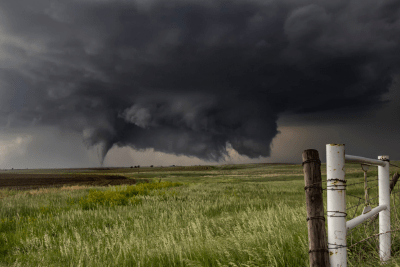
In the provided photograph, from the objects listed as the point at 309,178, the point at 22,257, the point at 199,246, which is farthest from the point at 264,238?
the point at 22,257

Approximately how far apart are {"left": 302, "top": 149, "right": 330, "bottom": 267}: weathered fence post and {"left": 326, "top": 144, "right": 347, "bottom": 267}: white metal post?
0.12 metres

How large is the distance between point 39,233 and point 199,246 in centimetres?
632

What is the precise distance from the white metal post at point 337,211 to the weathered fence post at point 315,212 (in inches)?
4.9

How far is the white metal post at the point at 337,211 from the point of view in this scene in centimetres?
260

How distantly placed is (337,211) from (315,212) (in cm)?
27

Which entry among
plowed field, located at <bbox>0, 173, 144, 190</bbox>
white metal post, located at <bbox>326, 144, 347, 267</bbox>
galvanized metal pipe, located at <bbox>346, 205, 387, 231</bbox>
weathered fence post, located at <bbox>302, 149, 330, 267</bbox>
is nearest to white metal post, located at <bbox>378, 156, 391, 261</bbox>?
galvanized metal pipe, located at <bbox>346, 205, 387, 231</bbox>

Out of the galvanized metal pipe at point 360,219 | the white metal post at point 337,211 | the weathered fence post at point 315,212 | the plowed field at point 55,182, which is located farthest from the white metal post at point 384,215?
the plowed field at point 55,182

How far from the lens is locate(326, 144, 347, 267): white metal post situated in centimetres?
260

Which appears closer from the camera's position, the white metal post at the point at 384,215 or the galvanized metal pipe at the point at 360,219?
the galvanized metal pipe at the point at 360,219

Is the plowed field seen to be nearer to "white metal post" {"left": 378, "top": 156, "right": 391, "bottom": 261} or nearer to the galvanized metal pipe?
"white metal post" {"left": 378, "top": 156, "right": 391, "bottom": 261}

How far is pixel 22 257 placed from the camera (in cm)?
557

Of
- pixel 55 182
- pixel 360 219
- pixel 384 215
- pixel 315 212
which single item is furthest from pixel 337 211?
pixel 55 182

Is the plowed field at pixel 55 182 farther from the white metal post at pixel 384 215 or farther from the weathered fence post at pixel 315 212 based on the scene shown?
the weathered fence post at pixel 315 212

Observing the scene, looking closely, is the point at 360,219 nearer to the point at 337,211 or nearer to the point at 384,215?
the point at 337,211
